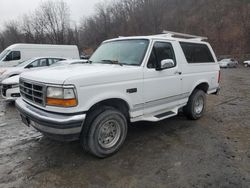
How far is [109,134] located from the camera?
3.83 m

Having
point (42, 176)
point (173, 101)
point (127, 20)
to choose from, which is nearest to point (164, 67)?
point (173, 101)

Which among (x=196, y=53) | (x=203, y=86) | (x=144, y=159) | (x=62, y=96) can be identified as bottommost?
(x=144, y=159)

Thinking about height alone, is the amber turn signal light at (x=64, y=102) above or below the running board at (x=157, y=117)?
above

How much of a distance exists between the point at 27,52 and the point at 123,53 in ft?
41.7

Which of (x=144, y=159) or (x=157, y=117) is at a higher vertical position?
(x=157, y=117)

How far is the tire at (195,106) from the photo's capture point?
18.1 feet

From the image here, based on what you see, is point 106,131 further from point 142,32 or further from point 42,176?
point 142,32

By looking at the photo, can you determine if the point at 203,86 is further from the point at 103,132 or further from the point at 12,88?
the point at 12,88

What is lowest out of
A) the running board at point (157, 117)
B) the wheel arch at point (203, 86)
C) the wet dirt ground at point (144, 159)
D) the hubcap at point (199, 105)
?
the wet dirt ground at point (144, 159)

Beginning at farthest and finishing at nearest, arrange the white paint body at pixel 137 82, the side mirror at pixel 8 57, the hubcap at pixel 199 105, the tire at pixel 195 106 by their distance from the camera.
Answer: the side mirror at pixel 8 57 < the hubcap at pixel 199 105 < the tire at pixel 195 106 < the white paint body at pixel 137 82

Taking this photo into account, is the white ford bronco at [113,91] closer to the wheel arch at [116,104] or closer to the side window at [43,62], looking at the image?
the wheel arch at [116,104]

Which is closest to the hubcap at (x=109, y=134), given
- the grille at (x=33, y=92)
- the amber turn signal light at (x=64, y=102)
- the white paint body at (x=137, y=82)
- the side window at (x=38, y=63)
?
the white paint body at (x=137, y=82)

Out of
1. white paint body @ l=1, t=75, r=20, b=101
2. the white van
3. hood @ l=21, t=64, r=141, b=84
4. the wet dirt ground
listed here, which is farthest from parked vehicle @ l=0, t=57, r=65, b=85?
hood @ l=21, t=64, r=141, b=84

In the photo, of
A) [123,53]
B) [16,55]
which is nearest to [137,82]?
[123,53]
